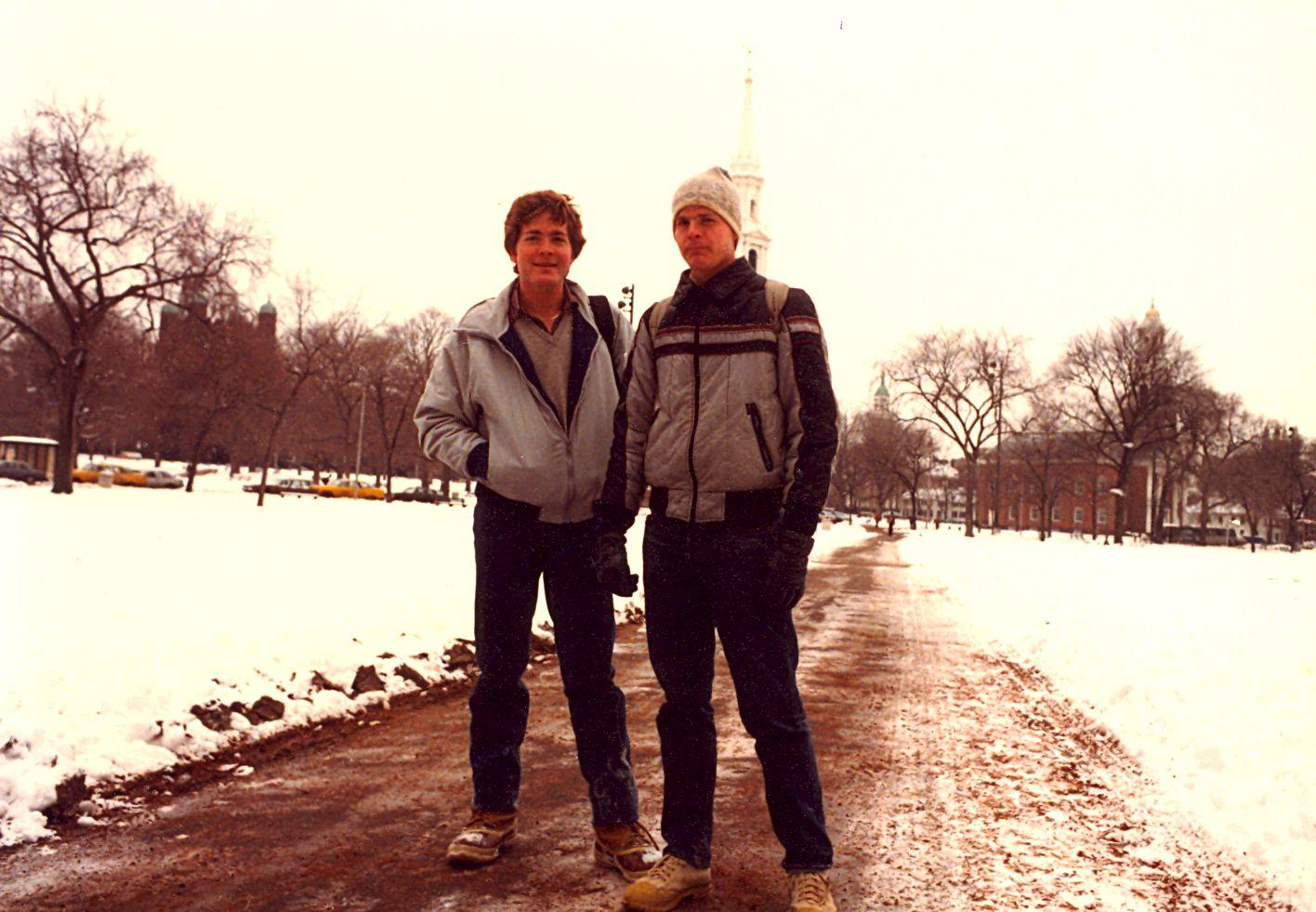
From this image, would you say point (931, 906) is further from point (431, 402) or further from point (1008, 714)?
point (1008, 714)

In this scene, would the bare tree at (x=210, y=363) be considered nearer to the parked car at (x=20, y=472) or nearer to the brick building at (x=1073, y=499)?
the parked car at (x=20, y=472)

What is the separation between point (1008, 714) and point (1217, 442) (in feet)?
246

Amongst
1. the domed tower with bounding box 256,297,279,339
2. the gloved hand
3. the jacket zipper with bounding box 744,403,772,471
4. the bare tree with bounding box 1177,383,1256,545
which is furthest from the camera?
the bare tree with bounding box 1177,383,1256,545

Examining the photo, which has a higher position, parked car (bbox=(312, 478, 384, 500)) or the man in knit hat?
the man in knit hat

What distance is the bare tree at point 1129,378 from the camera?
51.6 m

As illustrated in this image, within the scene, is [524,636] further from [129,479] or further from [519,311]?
[129,479]

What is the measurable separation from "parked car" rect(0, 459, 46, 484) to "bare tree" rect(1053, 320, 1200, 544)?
5208 centimetres

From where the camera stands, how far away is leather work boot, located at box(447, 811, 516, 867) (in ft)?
11.0

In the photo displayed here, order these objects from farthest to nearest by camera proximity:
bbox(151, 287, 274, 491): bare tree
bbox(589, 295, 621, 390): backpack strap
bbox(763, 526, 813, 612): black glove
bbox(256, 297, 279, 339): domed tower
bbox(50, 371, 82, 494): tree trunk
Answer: bbox(256, 297, 279, 339): domed tower < bbox(151, 287, 274, 491): bare tree < bbox(50, 371, 82, 494): tree trunk < bbox(589, 295, 621, 390): backpack strap < bbox(763, 526, 813, 612): black glove

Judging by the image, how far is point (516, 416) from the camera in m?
3.65

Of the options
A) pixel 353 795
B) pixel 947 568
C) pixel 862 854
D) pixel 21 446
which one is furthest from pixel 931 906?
pixel 21 446

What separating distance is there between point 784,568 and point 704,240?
3.78 ft

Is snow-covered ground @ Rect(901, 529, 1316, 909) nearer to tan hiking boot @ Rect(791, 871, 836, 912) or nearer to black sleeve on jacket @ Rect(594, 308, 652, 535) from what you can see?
tan hiking boot @ Rect(791, 871, 836, 912)

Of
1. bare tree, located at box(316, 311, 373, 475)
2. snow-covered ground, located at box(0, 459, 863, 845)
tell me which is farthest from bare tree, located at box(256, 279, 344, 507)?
snow-covered ground, located at box(0, 459, 863, 845)
